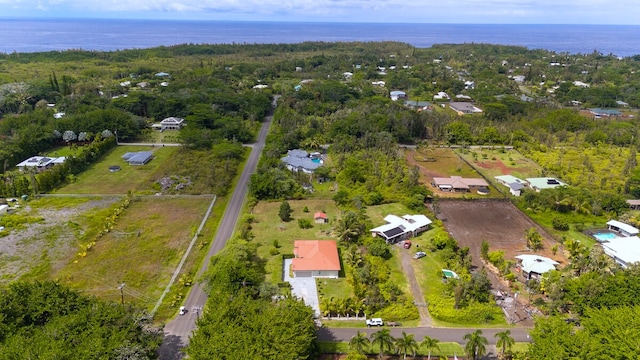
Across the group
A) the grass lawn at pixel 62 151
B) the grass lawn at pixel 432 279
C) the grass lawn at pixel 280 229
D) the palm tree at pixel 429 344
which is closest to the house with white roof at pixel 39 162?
the grass lawn at pixel 62 151

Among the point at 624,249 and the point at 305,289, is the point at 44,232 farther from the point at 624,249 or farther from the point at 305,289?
the point at 624,249

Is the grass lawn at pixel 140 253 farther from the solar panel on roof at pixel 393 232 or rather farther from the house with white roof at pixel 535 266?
the house with white roof at pixel 535 266

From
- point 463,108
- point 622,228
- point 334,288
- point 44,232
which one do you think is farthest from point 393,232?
point 463,108

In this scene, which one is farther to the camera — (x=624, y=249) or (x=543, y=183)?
(x=543, y=183)

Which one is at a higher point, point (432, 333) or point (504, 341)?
point (504, 341)

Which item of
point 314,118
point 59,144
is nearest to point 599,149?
point 314,118

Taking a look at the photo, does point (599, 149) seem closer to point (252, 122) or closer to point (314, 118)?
point (314, 118)

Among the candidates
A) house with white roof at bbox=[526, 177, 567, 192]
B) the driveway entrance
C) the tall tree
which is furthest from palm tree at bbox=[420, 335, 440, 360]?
house with white roof at bbox=[526, 177, 567, 192]
